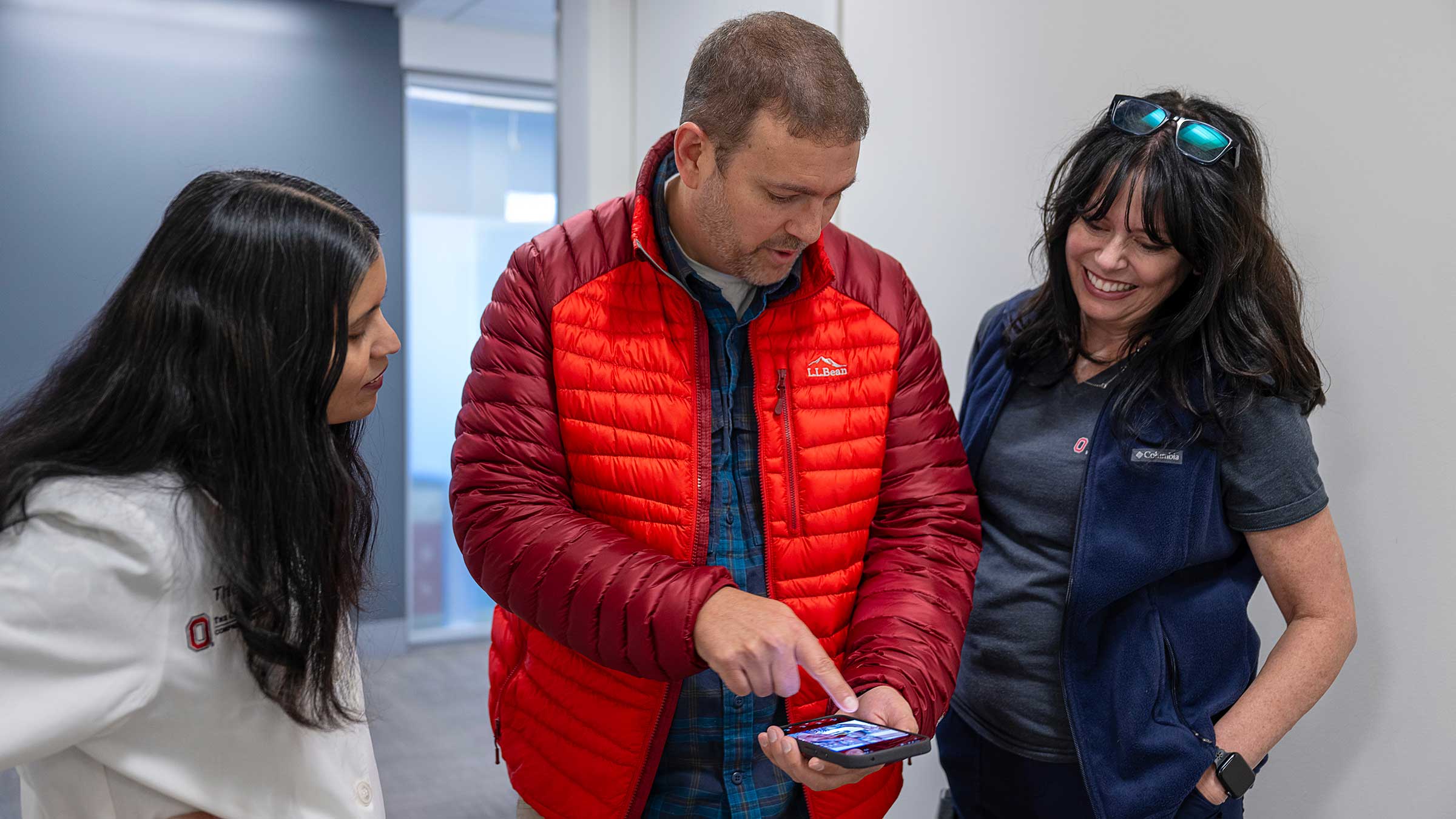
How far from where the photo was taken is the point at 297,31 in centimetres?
493

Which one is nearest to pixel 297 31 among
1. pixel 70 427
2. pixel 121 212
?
pixel 121 212

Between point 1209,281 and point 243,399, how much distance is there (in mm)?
1230

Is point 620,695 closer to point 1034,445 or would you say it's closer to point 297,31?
point 1034,445

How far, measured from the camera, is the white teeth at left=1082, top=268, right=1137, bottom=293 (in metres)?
1.59

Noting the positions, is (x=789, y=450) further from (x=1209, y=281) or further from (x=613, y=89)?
(x=613, y=89)

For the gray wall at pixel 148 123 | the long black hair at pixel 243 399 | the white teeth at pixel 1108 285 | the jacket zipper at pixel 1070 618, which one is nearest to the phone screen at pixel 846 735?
the jacket zipper at pixel 1070 618

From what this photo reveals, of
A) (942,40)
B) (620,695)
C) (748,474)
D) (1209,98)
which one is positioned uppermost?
(942,40)

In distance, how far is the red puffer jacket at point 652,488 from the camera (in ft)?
4.60

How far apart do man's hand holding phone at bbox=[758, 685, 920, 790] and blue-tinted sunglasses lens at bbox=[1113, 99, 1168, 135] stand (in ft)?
2.80

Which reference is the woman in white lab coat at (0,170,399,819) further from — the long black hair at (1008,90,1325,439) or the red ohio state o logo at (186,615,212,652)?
the long black hair at (1008,90,1325,439)

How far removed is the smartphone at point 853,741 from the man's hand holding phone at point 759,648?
3cm

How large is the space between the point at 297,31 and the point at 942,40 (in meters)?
3.63

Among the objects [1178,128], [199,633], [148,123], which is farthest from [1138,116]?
[148,123]

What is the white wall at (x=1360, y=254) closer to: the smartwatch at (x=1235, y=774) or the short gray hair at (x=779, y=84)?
the smartwatch at (x=1235, y=774)
